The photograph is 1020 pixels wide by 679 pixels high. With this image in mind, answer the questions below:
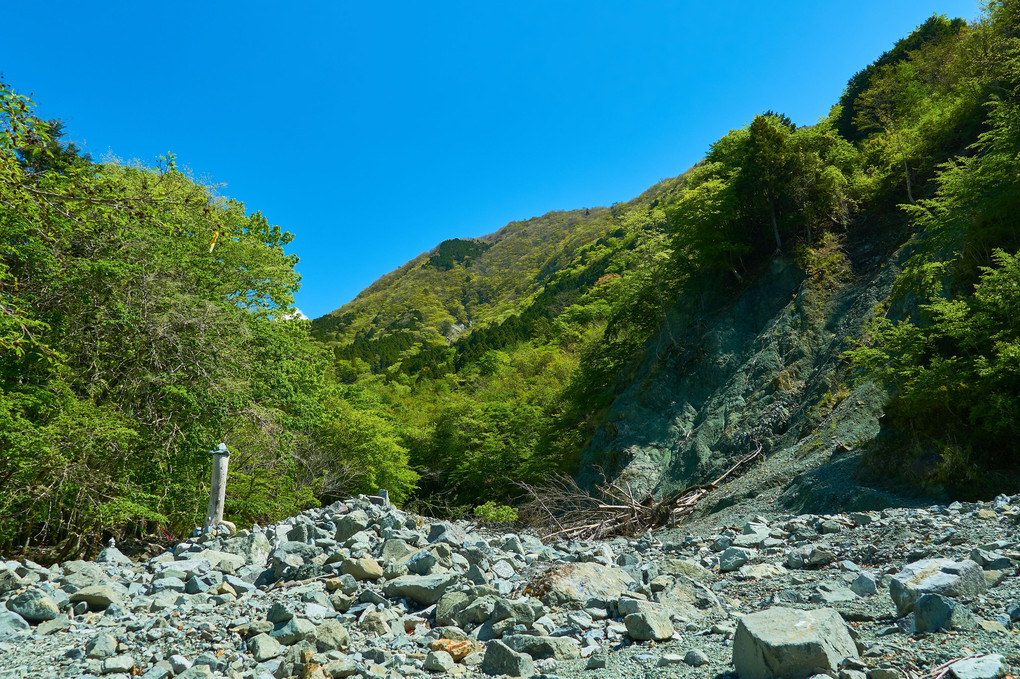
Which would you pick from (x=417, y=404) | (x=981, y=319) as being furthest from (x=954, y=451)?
(x=417, y=404)

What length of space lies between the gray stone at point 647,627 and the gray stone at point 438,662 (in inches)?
54.9

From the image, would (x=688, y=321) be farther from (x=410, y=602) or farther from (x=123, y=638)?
(x=123, y=638)

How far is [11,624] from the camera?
5.07m

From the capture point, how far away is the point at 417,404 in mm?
47562

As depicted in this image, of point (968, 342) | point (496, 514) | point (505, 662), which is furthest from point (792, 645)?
point (496, 514)

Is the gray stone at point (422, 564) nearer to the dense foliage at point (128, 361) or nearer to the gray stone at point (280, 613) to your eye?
the gray stone at point (280, 613)

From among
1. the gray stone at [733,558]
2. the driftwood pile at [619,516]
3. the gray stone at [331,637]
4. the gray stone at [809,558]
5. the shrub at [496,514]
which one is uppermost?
the gray stone at [331,637]

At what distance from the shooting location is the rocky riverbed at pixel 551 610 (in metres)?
3.31

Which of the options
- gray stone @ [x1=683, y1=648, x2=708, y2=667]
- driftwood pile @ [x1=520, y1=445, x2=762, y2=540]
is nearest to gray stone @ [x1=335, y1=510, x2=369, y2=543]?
driftwood pile @ [x1=520, y1=445, x2=762, y2=540]

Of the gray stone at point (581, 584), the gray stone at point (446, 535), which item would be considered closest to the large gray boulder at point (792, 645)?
the gray stone at point (581, 584)

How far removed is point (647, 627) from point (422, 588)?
234cm

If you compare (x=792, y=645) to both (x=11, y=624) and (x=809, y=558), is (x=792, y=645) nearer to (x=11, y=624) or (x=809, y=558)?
(x=809, y=558)

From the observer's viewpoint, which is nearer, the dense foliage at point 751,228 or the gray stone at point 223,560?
the gray stone at point 223,560

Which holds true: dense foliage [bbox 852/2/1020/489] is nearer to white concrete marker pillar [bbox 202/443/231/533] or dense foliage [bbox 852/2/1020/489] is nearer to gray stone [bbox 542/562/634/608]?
gray stone [bbox 542/562/634/608]
